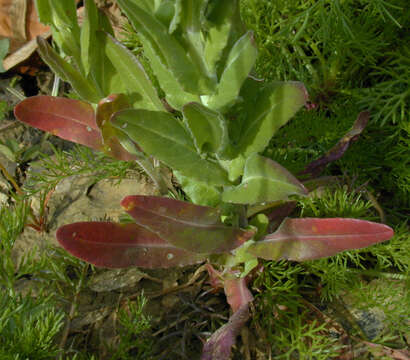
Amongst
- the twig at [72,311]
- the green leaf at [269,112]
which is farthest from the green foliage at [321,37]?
the twig at [72,311]

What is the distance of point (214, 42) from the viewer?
705 mm

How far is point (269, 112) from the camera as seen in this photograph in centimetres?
78

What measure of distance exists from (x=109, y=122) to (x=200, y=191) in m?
0.24

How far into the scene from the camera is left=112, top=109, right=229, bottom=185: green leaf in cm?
73

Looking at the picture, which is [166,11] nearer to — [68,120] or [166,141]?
[166,141]

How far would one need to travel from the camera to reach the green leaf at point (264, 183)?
28.7 inches

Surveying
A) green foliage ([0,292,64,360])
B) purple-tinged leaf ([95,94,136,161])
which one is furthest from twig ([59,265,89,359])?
purple-tinged leaf ([95,94,136,161])

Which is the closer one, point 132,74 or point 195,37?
point 195,37

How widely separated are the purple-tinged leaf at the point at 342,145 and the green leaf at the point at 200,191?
0.30 meters

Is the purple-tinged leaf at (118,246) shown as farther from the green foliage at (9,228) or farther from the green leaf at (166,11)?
the green leaf at (166,11)

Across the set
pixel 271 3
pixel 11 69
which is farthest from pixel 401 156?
pixel 11 69

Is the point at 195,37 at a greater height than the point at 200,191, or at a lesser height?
greater

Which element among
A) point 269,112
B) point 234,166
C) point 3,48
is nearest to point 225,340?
point 234,166

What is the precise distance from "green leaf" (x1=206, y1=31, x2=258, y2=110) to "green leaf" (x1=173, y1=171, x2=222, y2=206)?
0.67ft
